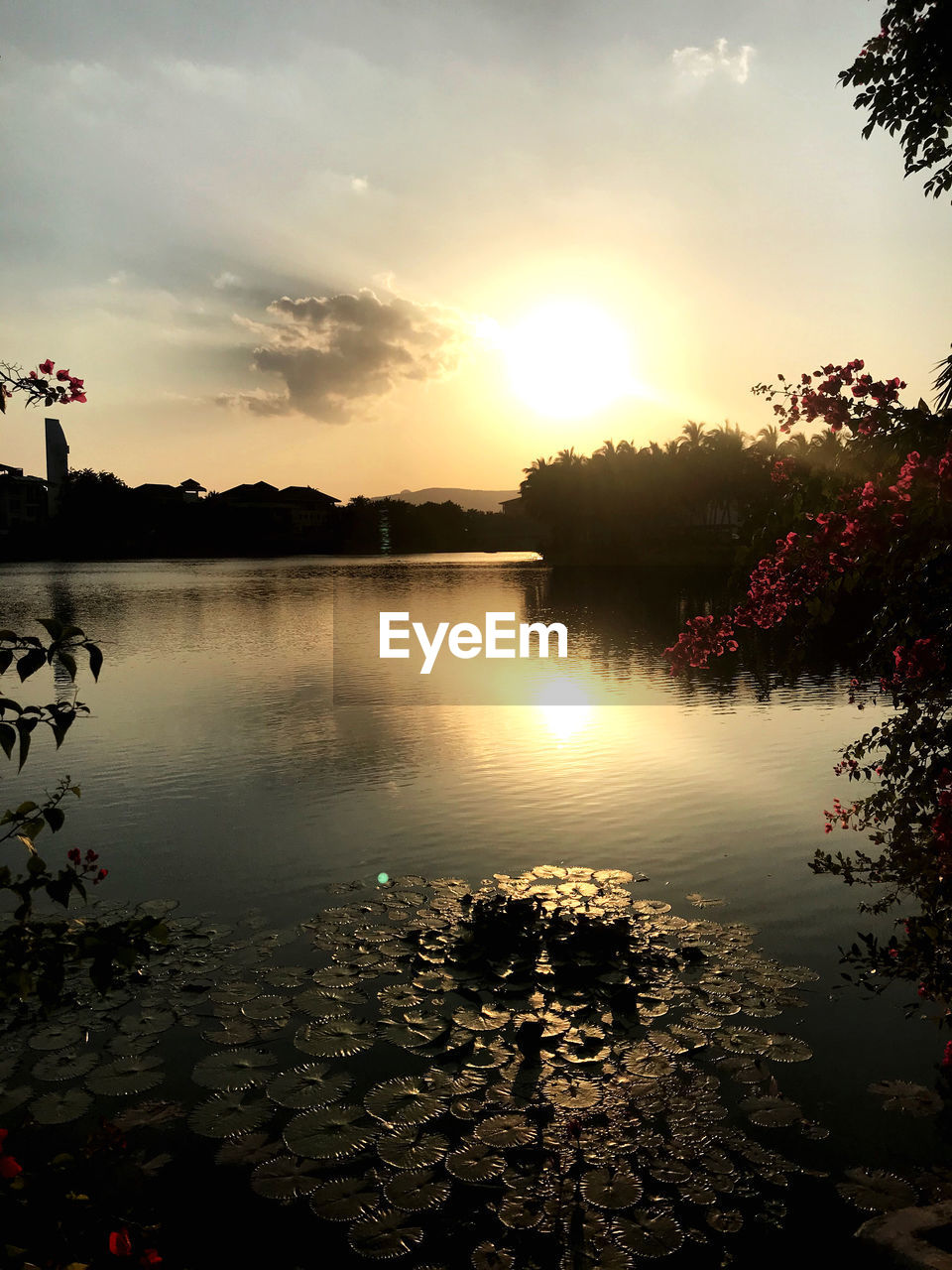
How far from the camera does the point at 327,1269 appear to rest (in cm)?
586

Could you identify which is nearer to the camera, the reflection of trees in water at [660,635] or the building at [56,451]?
the reflection of trees in water at [660,635]

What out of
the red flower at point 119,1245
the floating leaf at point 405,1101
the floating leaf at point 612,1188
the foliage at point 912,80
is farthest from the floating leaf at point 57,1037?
the foliage at point 912,80

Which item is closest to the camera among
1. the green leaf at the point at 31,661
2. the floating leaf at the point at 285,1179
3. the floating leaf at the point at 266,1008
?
the green leaf at the point at 31,661

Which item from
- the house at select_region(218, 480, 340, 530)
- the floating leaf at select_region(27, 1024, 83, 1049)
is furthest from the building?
the floating leaf at select_region(27, 1024, 83, 1049)

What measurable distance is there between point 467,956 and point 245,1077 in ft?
9.21

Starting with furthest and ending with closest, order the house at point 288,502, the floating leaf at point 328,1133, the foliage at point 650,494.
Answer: the house at point 288,502
the foliage at point 650,494
the floating leaf at point 328,1133

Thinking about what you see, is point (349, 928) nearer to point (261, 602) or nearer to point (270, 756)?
point (270, 756)

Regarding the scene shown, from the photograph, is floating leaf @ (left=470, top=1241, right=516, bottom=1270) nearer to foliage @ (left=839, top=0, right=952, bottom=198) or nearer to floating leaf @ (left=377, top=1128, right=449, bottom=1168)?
floating leaf @ (left=377, top=1128, right=449, bottom=1168)

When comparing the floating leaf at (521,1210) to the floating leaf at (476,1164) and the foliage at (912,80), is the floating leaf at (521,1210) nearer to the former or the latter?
the floating leaf at (476,1164)

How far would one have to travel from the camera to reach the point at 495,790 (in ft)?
57.9

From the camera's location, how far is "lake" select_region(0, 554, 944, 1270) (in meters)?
10.4

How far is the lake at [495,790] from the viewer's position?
1045 cm

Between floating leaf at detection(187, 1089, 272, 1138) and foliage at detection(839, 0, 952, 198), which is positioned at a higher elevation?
foliage at detection(839, 0, 952, 198)

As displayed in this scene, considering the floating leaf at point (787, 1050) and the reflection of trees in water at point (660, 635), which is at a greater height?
the reflection of trees in water at point (660, 635)
